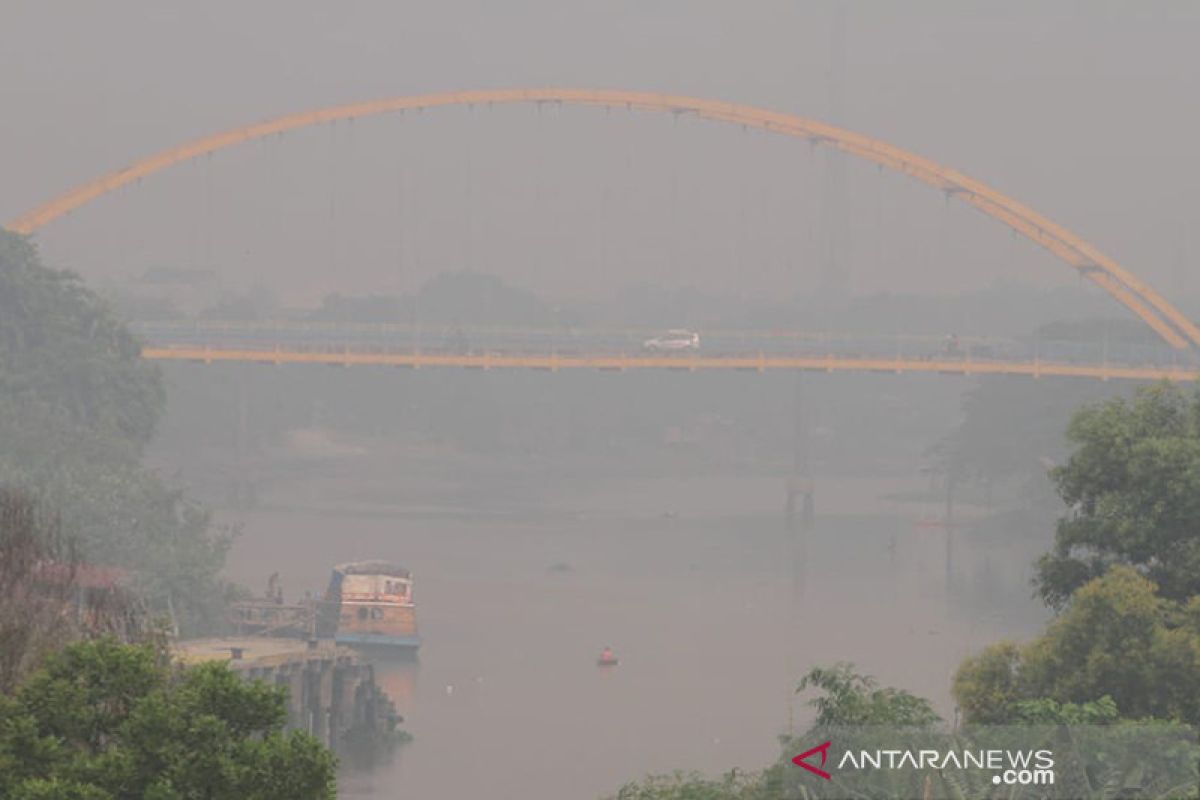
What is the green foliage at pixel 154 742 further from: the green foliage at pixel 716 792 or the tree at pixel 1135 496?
the tree at pixel 1135 496

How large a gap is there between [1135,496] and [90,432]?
103ft

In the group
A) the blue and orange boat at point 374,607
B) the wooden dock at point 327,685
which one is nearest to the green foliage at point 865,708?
the wooden dock at point 327,685

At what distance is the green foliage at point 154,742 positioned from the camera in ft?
51.7

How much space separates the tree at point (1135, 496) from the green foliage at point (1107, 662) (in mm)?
998

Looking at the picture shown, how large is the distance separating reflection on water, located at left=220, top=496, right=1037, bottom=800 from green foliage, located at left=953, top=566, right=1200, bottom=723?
45.3 ft

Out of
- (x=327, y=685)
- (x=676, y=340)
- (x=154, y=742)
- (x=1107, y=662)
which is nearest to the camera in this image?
(x=154, y=742)

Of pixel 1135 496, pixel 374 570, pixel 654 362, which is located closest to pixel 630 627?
pixel 374 570

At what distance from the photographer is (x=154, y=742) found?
629 inches

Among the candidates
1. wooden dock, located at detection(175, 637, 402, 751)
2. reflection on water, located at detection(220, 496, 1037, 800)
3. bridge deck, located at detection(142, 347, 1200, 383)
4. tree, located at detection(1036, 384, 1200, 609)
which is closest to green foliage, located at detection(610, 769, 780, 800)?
tree, located at detection(1036, 384, 1200, 609)

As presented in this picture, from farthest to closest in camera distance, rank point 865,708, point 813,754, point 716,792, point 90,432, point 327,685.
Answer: point 90,432, point 327,685, point 865,708, point 716,792, point 813,754

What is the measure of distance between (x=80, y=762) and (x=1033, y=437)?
69157 mm

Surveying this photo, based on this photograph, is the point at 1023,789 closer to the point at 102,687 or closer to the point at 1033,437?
the point at 102,687

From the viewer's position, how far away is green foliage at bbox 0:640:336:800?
15.8 m

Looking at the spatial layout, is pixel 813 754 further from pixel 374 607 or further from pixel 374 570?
pixel 374 570
